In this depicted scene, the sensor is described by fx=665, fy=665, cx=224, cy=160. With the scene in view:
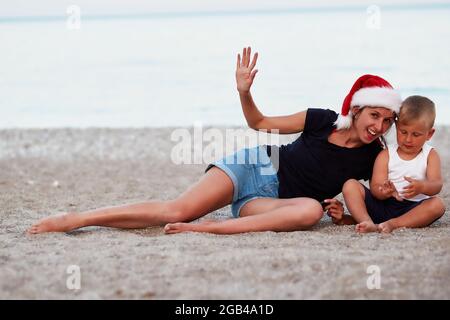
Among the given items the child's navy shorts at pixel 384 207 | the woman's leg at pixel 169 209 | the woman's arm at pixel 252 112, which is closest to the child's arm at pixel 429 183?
the child's navy shorts at pixel 384 207

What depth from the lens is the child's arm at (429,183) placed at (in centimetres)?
361

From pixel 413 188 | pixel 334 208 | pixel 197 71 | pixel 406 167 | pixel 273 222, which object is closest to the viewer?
pixel 413 188

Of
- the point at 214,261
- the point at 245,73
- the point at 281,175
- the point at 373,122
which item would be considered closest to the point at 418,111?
the point at 373,122

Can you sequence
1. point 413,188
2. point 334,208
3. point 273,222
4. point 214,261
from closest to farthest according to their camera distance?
point 214,261, point 413,188, point 273,222, point 334,208

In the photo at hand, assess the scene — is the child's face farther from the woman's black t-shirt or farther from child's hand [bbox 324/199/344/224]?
child's hand [bbox 324/199/344/224]

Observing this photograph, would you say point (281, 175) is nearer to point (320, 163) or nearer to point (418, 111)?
point (320, 163)

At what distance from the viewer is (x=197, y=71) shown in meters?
18.3

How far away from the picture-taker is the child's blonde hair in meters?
3.69

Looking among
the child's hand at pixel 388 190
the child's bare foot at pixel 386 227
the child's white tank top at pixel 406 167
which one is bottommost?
the child's bare foot at pixel 386 227

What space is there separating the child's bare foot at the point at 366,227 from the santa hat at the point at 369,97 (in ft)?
1.95

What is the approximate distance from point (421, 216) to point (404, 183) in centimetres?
22

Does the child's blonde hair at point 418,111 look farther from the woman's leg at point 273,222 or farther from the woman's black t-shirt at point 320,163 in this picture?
the woman's leg at point 273,222

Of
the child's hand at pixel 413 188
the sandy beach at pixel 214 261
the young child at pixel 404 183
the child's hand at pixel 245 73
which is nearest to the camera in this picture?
the sandy beach at pixel 214 261

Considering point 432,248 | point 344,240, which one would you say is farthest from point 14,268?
point 432,248
